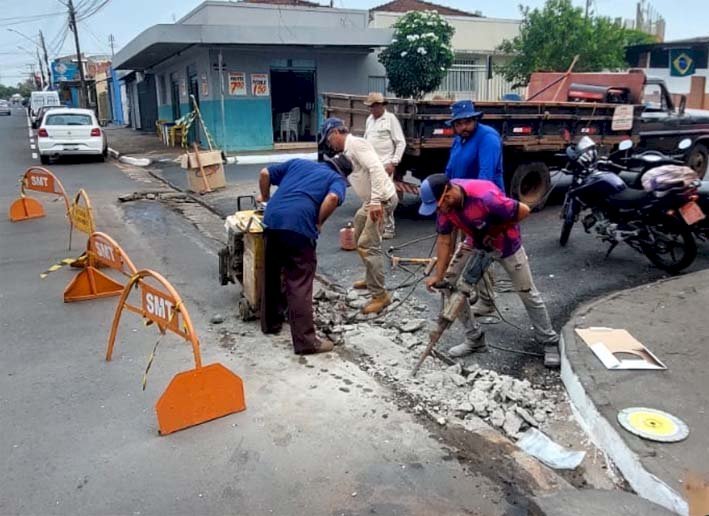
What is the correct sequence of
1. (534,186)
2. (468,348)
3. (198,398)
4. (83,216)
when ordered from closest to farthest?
(198,398) < (468,348) < (83,216) < (534,186)

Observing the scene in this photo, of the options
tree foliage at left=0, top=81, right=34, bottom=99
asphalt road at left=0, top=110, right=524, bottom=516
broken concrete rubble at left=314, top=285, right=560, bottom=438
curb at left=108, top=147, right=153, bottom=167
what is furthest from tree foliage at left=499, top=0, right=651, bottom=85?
tree foliage at left=0, top=81, right=34, bottom=99

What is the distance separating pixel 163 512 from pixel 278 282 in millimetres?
2371

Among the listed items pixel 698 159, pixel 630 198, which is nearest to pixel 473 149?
pixel 630 198

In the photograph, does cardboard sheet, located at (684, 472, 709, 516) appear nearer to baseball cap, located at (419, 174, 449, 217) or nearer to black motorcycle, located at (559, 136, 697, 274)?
baseball cap, located at (419, 174, 449, 217)

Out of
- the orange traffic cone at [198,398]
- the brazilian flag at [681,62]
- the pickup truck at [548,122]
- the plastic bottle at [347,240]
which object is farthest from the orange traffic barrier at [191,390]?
the brazilian flag at [681,62]

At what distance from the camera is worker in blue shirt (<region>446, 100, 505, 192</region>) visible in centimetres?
512

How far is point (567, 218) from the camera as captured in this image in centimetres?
776

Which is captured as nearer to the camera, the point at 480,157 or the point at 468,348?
the point at 468,348

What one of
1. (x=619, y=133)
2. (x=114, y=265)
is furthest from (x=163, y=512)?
(x=619, y=133)

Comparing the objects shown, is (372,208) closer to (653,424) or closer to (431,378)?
(431,378)

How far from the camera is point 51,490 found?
10.5ft

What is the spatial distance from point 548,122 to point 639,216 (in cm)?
331

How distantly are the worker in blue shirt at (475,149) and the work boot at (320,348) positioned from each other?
177 cm

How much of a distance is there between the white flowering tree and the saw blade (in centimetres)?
1766
